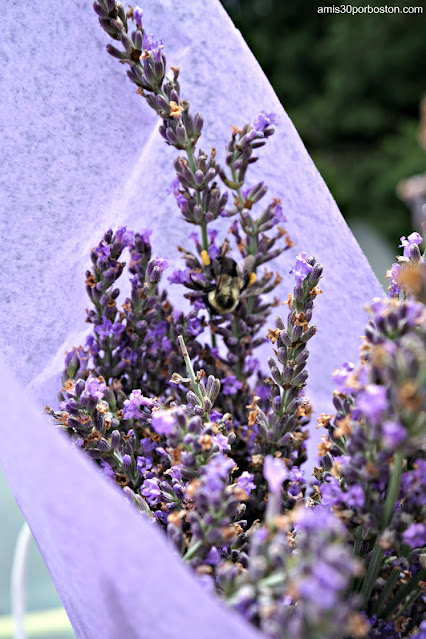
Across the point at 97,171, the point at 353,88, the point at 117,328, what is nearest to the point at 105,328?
the point at 117,328

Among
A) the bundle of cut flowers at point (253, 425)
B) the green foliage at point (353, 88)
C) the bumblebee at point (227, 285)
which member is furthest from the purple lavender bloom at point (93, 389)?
the green foliage at point (353, 88)

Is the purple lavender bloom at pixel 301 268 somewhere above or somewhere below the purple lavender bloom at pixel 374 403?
above

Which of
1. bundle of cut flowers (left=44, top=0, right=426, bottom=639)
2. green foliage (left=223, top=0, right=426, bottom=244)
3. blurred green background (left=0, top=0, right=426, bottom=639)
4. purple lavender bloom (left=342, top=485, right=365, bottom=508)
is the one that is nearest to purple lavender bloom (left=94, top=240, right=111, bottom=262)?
bundle of cut flowers (left=44, top=0, right=426, bottom=639)

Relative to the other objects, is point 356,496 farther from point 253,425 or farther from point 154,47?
point 154,47

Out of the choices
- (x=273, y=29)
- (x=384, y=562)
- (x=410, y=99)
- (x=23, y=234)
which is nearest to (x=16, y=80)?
(x=23, y=234)

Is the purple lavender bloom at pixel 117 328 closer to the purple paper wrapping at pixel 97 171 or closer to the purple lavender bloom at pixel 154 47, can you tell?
the purple paper wrapping at pixel 97 171

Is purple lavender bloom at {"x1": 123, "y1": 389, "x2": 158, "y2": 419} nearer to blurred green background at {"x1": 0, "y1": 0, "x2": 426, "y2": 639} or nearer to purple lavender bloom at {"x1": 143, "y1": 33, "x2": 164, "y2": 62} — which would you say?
purple lavender bloom at {"x1": 143, "y1": 33, "x2": 164, "y2": 62}
